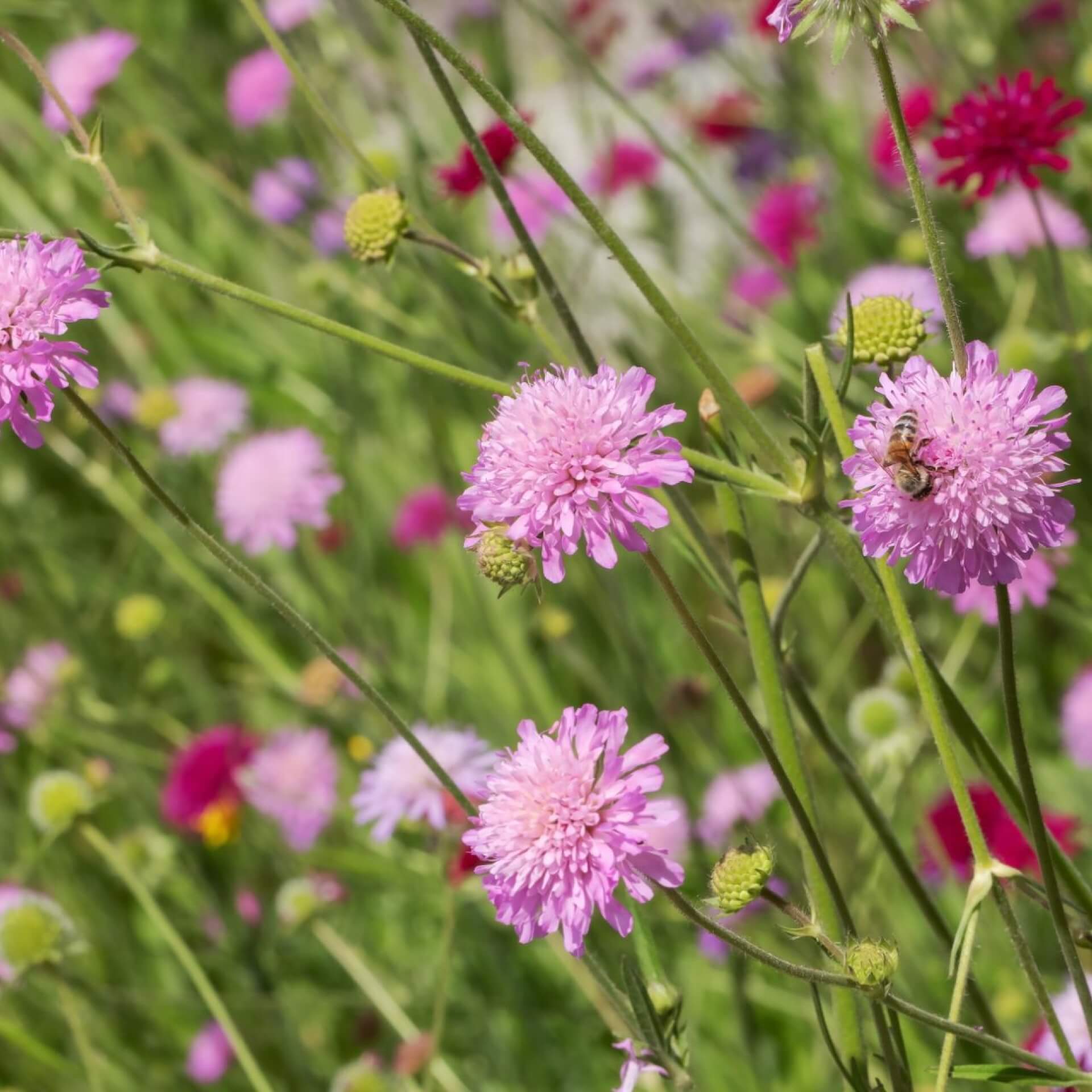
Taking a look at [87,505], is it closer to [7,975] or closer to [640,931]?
[7,975]

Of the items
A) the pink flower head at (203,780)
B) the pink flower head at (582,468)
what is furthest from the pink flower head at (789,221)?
the pink flower head at (582,468)

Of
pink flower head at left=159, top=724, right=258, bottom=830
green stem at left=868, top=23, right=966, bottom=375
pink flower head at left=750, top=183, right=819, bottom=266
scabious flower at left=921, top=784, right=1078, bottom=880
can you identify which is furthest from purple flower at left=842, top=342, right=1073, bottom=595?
pink flower head at left=750, top=183, right=819, bottom=266

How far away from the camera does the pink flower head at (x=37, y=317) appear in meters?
0.84

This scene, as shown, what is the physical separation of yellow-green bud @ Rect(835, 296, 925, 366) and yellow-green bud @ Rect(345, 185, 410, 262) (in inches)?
14.6

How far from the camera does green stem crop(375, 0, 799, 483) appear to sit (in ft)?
2.57

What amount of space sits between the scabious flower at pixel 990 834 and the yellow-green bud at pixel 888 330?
1.83 feet

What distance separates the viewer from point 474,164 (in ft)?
4.97

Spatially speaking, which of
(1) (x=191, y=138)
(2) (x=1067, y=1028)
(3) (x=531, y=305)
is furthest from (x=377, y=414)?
(2) (x=1067, y=1028)

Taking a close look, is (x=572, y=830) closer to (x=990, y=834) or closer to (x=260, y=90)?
(x=990, y=834)

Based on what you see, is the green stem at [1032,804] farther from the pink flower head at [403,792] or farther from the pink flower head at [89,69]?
the pink flower head at [89,69]

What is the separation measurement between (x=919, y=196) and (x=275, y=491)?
1361 mm

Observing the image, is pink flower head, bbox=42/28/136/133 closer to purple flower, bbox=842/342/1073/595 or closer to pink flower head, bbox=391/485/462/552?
pink flower head, bbox=391/485/462/552

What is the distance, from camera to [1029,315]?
206 centimetres

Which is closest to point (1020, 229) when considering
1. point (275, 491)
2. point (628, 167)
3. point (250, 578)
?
point (628, 167)
